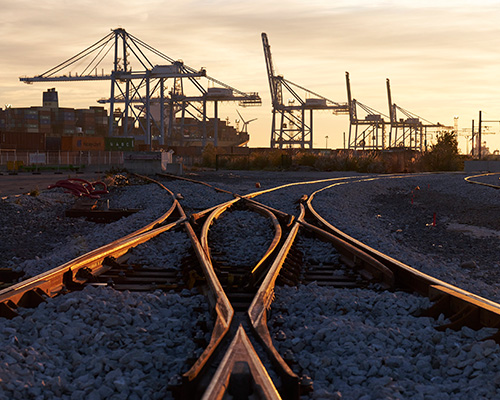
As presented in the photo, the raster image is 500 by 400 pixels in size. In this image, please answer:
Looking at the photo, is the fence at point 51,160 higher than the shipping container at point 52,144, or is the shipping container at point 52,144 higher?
the shipping container at point 52,144

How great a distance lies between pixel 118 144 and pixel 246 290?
65.2 meters

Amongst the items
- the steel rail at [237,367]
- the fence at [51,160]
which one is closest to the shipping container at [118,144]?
the fence at [51,160]

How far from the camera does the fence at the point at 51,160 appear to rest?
41.3 metres

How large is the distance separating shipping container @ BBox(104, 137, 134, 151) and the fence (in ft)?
52.7

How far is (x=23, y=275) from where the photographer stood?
21.5 feet

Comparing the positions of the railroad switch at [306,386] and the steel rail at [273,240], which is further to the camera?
the steel rail at [273,240]

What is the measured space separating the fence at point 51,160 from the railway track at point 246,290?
116ft

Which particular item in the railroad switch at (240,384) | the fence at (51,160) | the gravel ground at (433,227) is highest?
the fence at (51,160)

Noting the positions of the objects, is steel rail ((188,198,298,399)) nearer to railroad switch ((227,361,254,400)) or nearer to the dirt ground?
railroad switch ((227,361,254,400))

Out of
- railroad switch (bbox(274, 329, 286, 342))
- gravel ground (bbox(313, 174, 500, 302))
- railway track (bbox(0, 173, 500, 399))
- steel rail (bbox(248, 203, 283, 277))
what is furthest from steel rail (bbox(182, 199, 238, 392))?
gravel ground (bbox(313, 174, 500, 302))

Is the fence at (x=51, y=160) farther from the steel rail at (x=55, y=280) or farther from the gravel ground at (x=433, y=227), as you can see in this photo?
the steel rail at (x=55, y=280)

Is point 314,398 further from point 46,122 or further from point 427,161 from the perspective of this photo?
point 46,122

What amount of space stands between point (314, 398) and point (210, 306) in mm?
1709

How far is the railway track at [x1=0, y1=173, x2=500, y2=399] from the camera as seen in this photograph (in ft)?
9.96
